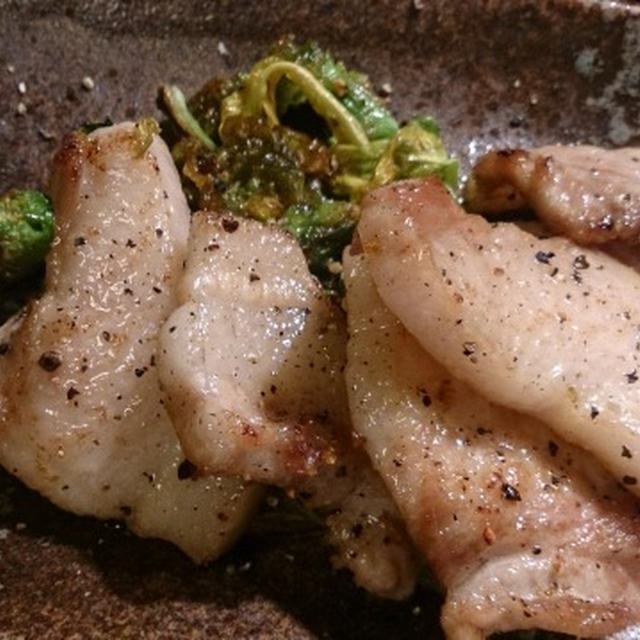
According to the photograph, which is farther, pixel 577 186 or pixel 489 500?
pixel 577 186

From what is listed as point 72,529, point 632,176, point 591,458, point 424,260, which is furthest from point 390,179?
point 72,529

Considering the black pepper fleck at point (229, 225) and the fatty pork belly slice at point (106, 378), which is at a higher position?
the black pepper fleck at point (229, 225)

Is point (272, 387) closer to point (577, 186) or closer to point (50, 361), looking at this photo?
point (50, 361)

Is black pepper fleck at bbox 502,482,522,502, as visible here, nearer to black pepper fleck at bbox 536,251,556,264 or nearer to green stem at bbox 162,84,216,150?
black pepper fleck at bbox 536,251,556,264

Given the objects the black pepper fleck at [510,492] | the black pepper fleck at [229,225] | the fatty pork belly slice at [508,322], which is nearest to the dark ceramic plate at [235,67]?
the black pepper fleck at [510,492]

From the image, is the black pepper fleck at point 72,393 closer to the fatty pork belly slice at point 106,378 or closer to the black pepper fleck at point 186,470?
the fatty pork belly slice at point 106,378

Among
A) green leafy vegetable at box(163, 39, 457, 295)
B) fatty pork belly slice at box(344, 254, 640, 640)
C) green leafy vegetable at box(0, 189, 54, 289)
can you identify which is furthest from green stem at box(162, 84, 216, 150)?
fatty pork belly slice at box(344, 254, 640, 640)

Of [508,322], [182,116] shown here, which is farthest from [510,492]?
[182,116]

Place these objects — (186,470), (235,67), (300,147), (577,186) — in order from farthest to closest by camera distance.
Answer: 1. (235,67)
2. (300,147)
3. (577,186)
4. (186,470)
